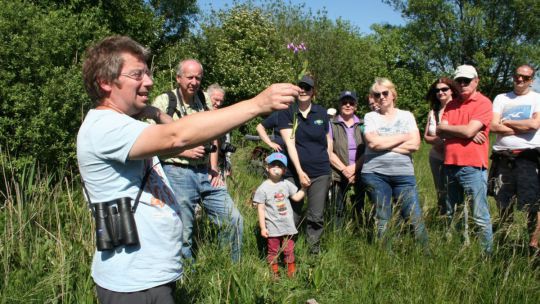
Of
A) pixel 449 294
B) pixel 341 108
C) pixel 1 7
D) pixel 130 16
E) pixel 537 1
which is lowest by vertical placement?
pixel 449 294

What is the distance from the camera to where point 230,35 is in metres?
20.4

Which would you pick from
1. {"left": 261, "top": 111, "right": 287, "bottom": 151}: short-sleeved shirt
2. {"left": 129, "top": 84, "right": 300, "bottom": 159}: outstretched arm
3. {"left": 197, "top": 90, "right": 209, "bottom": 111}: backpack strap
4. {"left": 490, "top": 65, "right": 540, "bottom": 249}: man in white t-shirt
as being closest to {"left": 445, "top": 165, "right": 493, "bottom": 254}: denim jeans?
{"left": 490, "top": 65, "right": 540, "bottom": 249}: man in white t-shirt

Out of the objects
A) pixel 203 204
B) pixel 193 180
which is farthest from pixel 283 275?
pixel 193 180

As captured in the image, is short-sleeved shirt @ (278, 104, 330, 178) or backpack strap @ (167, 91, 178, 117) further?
short-sleeved shirt @ (278, 104, 330, 178)

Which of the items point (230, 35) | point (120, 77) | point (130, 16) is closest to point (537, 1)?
point (230, 35)

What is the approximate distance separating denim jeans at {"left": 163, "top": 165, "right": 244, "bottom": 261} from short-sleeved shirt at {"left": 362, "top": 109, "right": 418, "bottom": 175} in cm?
151

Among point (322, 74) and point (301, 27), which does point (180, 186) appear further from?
point (301, 27)

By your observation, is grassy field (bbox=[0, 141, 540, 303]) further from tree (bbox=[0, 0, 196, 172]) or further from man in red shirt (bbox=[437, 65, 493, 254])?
tree (bbox=[0, 0, 196, 172])

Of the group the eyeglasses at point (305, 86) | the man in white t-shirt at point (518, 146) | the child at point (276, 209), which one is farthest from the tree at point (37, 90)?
the man in white t-shirt at point (518, 146)

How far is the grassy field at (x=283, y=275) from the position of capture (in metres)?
2.93

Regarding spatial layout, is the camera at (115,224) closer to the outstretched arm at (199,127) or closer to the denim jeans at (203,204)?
the outstretched arm at (199,127)

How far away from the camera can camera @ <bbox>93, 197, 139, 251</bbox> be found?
1.77 m

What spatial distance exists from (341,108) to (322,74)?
21820 millimetres

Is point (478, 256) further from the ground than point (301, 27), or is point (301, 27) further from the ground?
Result: point (301, 27)
